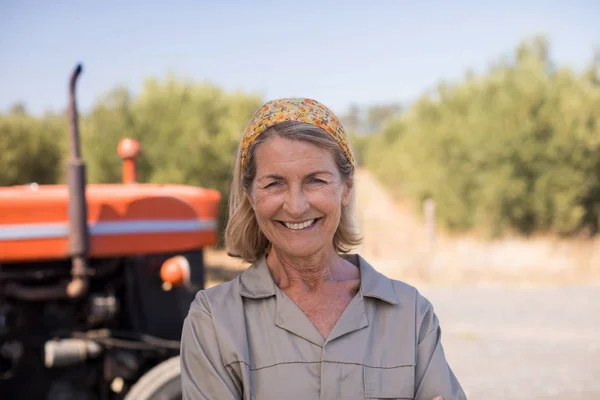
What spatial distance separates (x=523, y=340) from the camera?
8.16 meters

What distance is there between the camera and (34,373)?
3652 mm

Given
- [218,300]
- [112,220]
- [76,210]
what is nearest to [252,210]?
[218,300]

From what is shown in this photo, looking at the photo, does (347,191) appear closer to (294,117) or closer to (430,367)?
(294,117)

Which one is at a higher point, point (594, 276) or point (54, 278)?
point (54, 278)

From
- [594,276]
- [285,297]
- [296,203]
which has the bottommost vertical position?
[594,276]

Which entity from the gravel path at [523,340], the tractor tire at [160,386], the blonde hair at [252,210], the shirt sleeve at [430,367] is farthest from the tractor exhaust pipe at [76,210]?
the gravel path at [523,340]

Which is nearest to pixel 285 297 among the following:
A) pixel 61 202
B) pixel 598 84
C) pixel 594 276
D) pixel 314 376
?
pixel 314 376

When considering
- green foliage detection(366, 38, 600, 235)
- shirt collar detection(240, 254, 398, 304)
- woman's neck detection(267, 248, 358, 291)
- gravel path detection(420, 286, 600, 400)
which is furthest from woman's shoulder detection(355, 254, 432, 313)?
green foliage detection(366, 38, 600, 235)

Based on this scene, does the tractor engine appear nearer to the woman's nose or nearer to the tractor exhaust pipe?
the tractor exhaust pipe

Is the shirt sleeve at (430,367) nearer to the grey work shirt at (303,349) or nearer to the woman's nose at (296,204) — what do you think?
the grey work shirt at (303,349)

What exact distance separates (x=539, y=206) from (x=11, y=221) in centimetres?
1609

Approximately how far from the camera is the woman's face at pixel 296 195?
65.9 inches

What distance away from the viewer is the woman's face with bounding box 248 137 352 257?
1.67m

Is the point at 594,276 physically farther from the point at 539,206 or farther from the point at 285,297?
the point at 285,297
